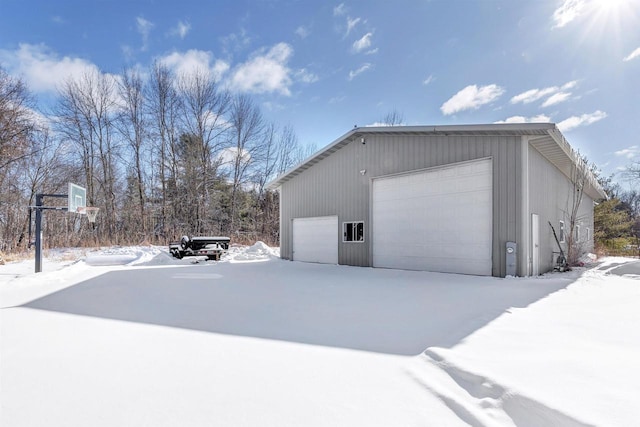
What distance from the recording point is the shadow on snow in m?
3.16

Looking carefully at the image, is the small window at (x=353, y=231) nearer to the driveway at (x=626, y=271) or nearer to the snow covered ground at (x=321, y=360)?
the snow covered ground at (x=321, y=360)

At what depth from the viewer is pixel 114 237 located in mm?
17391

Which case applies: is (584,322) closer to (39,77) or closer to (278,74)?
(278,74)

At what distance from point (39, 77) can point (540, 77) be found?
21.1 meters

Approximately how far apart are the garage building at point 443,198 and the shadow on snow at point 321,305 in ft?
3.71

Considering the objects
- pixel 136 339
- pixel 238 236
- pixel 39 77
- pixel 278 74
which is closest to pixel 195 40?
pixel 278 74

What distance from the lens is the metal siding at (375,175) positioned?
23.9ft

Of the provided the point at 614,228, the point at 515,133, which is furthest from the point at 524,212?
the point at 614,228

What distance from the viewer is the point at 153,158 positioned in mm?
19328

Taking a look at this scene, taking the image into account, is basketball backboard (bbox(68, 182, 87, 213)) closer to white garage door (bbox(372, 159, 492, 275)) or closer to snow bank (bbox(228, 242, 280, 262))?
snow bank (bbox(228, 242, 280, 262))

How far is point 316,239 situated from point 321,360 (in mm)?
9470

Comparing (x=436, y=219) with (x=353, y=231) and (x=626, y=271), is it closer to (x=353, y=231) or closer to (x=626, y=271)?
(x=353, y=231)

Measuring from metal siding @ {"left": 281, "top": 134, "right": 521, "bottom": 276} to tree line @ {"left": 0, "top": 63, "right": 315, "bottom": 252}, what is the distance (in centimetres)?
805

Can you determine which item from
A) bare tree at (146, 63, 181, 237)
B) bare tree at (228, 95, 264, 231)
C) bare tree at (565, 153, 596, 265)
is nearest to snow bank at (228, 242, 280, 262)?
bare tree at (228, 95, 264, 231)
